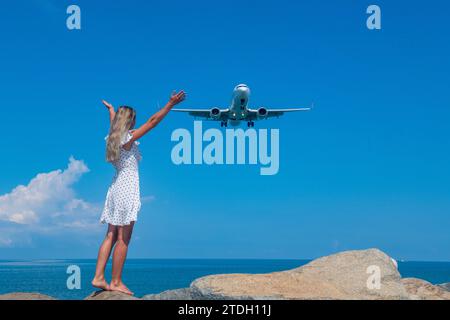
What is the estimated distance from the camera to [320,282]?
9.27 meters

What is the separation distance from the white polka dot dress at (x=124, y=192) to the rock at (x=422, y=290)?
663cm

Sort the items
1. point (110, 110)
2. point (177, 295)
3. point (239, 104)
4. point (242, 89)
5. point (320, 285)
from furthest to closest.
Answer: point (239, 104) → point (242, 89) → point (177, 295) → point (320, 285) → point (110, 110)

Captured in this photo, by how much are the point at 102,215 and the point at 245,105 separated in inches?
1528

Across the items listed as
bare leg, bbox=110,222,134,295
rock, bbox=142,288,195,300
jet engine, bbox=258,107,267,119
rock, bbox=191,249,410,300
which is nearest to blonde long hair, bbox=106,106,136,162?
bare leg, bbox=110,222,134,295

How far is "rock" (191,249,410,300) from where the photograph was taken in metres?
8.37

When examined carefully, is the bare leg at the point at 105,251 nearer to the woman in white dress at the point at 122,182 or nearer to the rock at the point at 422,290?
the woman in white dress at the point at 122,182

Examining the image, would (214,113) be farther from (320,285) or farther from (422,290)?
(320,285)

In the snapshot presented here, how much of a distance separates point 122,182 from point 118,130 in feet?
2.38

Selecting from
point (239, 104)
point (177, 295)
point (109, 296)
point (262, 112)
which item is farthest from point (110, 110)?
point (262, 112)

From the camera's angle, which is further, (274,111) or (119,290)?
(274,111)
